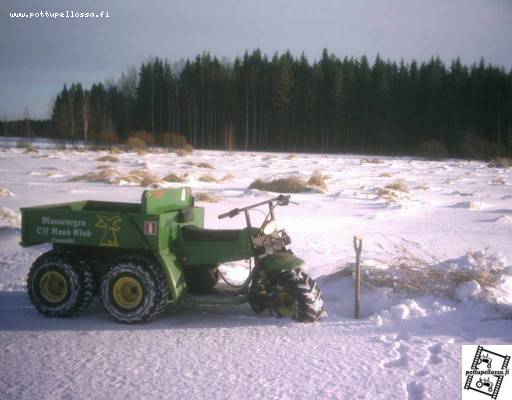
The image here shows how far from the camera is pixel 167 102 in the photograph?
69125 millimetres

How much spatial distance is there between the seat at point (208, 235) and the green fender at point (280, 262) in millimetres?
455

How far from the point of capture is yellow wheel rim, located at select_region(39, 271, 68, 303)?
590 cm

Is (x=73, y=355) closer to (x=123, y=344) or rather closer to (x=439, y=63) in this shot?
(x=123, y=344)

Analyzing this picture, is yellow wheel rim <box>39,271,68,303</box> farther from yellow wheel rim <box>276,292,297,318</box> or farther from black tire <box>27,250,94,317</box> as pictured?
yellow wheel rim <box>276,292,297,318</box>

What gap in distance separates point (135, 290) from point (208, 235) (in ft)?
3.38

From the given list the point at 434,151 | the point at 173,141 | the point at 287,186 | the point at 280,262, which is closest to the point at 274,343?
the point at 280,262

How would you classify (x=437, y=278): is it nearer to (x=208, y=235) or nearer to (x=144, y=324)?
(x=208, y=235)

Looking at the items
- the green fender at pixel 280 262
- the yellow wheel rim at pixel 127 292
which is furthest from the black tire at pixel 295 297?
the yellow wheel rim at pixel 127 292

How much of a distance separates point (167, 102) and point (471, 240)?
63167 mm

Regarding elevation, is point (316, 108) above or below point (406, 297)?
above

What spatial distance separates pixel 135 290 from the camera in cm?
574

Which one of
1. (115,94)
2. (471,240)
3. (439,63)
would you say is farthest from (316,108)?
(471,240)

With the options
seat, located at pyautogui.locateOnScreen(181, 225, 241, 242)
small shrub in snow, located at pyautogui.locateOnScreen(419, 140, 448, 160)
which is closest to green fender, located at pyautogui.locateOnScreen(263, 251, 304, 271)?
seat, located at pyautogui.locateOnScreen(181, 225, 241, 242)

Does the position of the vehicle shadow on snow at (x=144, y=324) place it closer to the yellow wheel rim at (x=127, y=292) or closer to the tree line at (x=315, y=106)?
the yellow wheel rim at (x=127, y=292)
